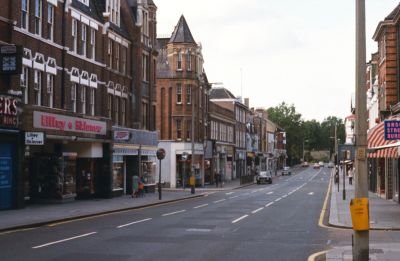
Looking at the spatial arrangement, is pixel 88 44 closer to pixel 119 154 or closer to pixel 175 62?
pixel 119 154

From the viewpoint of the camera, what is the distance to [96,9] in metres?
40.2

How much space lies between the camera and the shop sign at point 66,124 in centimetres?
2898

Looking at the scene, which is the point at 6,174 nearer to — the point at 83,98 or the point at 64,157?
the point at 64,157

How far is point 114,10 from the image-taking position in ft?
142

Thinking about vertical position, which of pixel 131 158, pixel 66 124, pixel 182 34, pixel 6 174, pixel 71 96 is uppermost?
pixel 182 34

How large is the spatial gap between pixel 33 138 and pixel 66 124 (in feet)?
14.1

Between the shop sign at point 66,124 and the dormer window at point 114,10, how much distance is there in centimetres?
928

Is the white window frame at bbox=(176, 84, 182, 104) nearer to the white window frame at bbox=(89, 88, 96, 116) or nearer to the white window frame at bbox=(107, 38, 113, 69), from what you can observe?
the white window frame at bbox=(107, 38, 113, 69)

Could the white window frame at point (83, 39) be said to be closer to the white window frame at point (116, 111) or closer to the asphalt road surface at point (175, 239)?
the white window frame at point (116, 111)

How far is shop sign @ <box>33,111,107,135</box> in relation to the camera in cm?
2898

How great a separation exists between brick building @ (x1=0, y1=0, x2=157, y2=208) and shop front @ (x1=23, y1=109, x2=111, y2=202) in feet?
0.18

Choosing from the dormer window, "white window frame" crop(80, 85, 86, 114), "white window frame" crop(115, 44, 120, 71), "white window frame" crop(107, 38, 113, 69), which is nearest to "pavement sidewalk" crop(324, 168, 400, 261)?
"white window frame" crop(80, 85, 86, 114)

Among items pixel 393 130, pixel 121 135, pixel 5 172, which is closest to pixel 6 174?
pixel 5 172

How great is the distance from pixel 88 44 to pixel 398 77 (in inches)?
750
